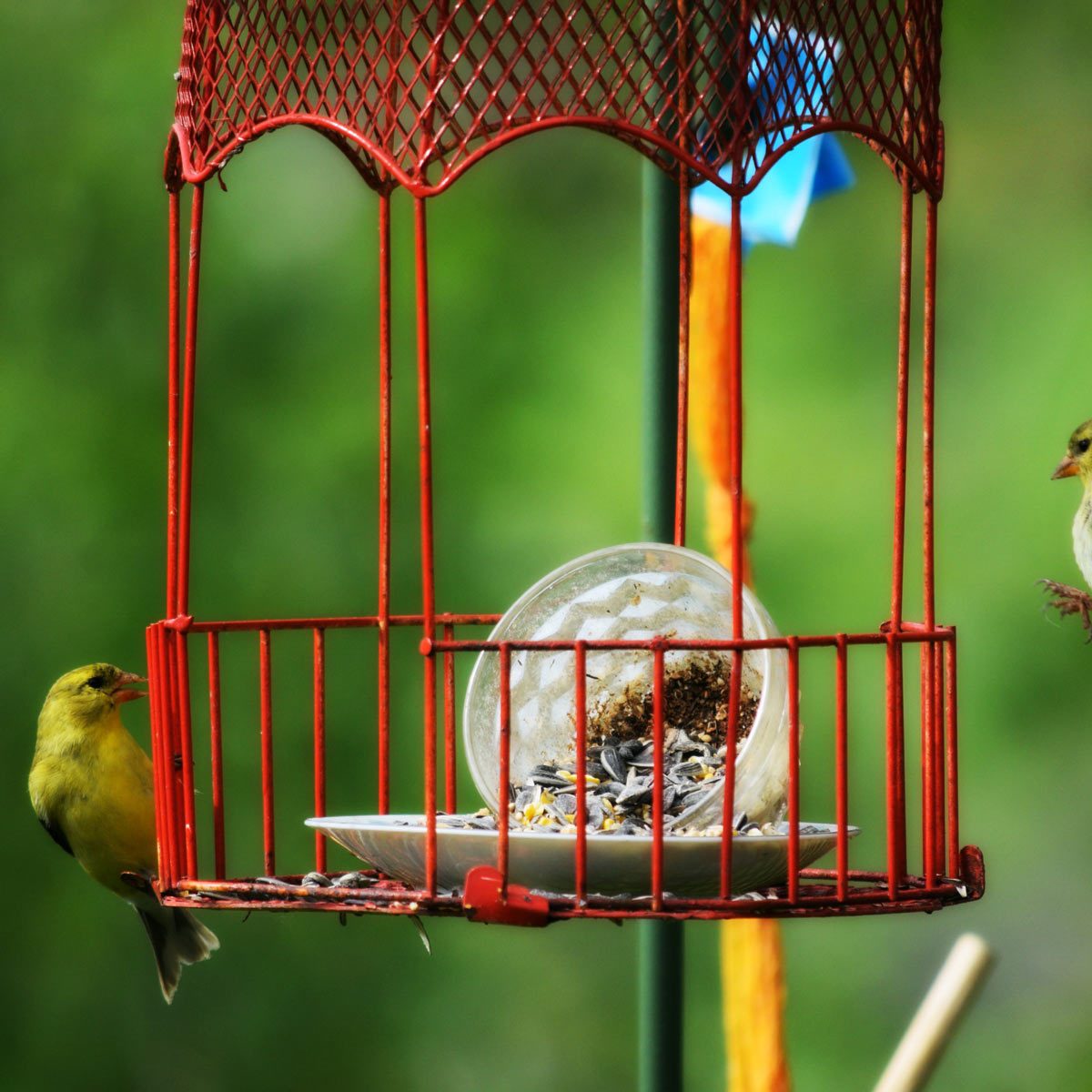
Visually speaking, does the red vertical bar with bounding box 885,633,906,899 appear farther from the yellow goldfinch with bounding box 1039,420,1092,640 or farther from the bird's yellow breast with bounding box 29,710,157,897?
the bird's yellow breast with bounding box 29,710,157,897

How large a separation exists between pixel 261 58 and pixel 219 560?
4655 mm

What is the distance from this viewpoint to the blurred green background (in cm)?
703

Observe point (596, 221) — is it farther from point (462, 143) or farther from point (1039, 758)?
point (462, 143)

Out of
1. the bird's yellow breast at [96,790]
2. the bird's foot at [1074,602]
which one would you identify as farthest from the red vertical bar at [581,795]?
the bird's yellow breast at [96,790]

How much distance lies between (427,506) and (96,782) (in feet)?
9.13

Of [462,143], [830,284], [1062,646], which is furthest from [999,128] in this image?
[462,143]

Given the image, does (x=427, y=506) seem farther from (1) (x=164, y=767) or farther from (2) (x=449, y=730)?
(1) (x=164, y=767)

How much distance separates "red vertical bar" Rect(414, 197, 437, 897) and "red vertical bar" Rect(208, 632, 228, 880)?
0.69m

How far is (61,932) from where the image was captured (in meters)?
7.58

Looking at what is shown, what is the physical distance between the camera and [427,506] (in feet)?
8.72

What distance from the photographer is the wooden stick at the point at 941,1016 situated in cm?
264

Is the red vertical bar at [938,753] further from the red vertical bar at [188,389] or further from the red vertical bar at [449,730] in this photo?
the red vertical bar at [188,389]

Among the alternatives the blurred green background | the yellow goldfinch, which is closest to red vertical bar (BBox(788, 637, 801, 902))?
the yellow goldfinch

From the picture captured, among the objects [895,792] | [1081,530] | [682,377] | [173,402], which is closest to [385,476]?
[173,402]
